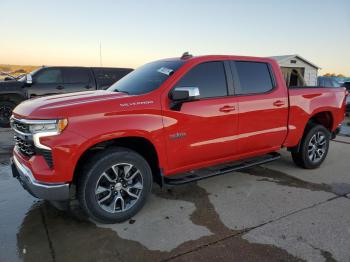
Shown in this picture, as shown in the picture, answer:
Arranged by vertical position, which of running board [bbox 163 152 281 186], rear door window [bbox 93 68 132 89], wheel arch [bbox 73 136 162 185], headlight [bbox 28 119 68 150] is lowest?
running board [bbox 163 152 281 186]

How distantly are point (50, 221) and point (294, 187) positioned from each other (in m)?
3.32

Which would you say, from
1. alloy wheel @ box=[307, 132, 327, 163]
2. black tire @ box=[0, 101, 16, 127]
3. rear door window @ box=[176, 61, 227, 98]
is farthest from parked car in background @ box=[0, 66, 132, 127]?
alloy wheel @ box=[307, 132, 327, 163]

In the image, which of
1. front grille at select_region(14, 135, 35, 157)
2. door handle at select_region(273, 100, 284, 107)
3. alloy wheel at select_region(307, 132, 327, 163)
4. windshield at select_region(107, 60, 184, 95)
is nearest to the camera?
front grille at select_region(14, 135, 35, 157)

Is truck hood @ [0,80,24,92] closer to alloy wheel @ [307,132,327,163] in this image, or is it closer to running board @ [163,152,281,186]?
running board @ [163,152,281,186]

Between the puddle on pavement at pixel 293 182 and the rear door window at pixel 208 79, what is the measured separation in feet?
5.61

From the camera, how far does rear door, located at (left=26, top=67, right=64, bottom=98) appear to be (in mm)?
9695

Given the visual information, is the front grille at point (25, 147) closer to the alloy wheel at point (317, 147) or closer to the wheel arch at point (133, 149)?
the wheel arch at point (133, 149)

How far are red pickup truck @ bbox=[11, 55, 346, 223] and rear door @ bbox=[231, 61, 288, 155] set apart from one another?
15 millimetres

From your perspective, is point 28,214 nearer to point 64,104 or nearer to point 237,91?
point 64,104

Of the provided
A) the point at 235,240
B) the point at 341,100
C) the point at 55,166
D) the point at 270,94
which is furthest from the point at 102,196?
the point at 341,100

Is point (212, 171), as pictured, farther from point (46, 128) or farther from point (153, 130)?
point (46, 128)

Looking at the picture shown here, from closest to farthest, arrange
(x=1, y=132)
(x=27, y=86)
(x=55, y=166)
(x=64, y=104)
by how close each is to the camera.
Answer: (x=55, y=166), (x=64, y=104), (x=1, y=132), (x=27, y=86)

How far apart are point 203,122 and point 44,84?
746 centimetres

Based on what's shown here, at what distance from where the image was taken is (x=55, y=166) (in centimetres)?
310
